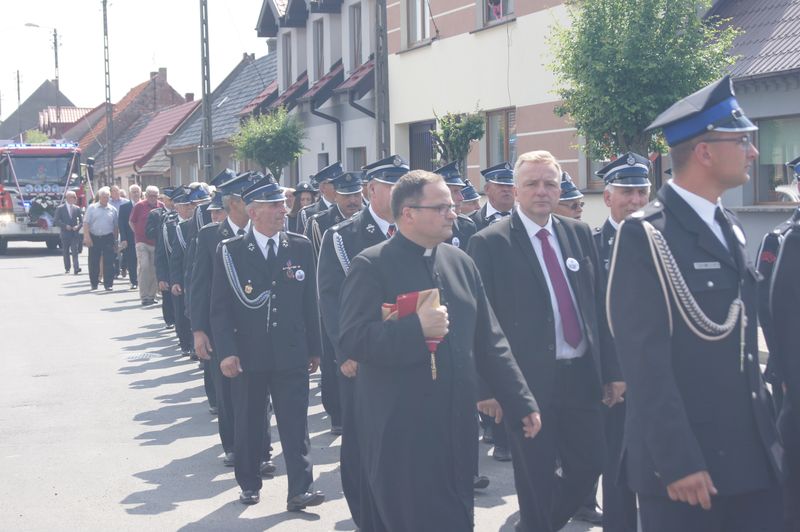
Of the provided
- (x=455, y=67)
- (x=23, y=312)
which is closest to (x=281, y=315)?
(x=23, y=312)

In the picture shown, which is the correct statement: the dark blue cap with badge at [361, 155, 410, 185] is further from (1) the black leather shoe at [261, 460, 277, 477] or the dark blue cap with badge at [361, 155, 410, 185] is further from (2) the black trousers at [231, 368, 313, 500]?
(1) the black leather shoe at [261, 460, 277, 477]

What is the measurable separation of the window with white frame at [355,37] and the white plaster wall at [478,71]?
2.86m

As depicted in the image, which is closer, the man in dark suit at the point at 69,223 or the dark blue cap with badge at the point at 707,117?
the dark blue cap with badge at the point at 707,117

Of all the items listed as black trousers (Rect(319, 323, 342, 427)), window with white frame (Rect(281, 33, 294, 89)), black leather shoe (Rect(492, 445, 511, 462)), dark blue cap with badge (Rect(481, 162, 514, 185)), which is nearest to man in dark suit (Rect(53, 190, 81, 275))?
window with white frame (Rect(281, 33, 294, 89))

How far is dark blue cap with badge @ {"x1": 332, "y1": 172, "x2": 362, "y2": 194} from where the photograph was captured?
384 inches

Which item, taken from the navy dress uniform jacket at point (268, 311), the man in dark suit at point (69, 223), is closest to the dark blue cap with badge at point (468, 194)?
the navy dress uniform jacket at point (268, 311)

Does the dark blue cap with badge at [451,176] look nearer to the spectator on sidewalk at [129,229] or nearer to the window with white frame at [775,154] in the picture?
the window with white frame at [775,154]

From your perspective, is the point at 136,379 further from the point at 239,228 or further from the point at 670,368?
the point at 670,368

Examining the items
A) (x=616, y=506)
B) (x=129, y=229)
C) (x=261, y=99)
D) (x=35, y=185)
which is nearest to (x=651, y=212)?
(x=616, y=506)

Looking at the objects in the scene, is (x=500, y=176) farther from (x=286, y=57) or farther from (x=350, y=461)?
(x=286, y=57)

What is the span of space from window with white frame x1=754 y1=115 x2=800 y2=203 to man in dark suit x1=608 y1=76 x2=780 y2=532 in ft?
41.4

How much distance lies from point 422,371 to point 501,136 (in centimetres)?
1824

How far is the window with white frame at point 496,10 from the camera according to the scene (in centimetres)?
2195

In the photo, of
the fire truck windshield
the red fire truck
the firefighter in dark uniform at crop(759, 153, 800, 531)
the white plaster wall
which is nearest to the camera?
the firefighter in dark uniform at crop(759, 153, 800, 531)
